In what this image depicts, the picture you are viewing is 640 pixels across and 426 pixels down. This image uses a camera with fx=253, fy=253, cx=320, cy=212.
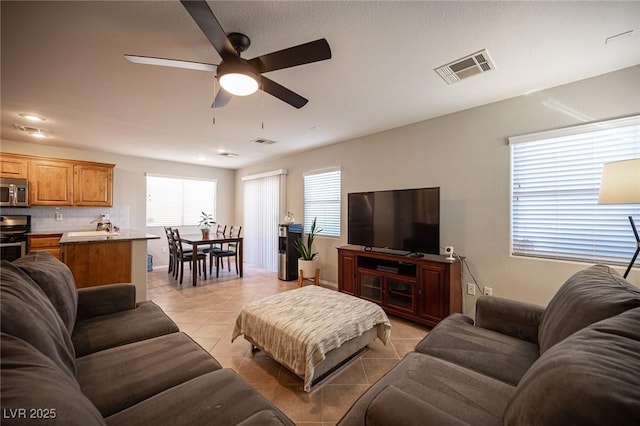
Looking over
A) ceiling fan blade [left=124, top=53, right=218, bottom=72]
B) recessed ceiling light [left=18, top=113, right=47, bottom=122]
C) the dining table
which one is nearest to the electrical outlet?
ceiling fan blade [left=124, top=53, right=218, bottom=72]

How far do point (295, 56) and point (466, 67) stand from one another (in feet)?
5.19

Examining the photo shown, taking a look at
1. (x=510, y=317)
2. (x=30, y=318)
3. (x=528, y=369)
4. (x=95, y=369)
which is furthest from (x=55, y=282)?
(x=510, y=317)

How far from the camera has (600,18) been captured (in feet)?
5.57

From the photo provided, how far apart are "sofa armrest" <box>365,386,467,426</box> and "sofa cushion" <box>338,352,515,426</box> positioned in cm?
3

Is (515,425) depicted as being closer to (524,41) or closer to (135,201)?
(524,41)

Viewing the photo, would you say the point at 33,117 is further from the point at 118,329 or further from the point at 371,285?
the point at 371,285

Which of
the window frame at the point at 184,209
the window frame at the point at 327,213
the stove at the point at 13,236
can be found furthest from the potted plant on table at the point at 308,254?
the stove at the point at 13,236

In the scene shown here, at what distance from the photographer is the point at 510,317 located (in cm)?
185

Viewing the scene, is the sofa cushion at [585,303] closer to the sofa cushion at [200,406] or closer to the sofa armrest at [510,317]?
the sofa armrest at [510,317]

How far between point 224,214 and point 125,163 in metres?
2.56

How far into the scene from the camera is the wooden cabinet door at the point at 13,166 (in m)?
4.18

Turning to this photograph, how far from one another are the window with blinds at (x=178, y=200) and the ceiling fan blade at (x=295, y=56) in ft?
18.0

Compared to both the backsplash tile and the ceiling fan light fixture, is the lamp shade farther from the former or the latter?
the backsplash tile

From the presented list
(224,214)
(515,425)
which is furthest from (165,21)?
(224,214)
